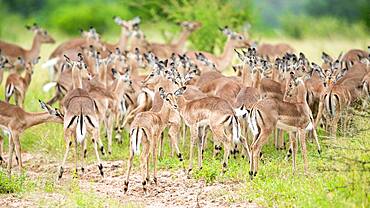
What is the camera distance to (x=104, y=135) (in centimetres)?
1171

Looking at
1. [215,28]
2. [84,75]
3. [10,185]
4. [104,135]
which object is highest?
[215,28]

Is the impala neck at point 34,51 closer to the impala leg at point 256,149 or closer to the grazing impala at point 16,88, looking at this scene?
the grazing impala at point 16,88

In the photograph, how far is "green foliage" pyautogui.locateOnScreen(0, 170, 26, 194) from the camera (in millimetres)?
8422

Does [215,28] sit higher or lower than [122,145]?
higher

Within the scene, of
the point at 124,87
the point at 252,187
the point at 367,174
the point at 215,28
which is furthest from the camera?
the point at 215,28

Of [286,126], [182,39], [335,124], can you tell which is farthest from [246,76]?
[182,39]

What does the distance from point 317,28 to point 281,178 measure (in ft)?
67.0

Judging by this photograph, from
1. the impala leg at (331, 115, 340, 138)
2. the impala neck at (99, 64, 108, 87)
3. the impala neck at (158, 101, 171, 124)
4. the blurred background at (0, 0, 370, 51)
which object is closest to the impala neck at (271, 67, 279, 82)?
the impala leg at (331, 115, 340, 138)

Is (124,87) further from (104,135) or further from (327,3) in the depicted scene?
(327,3)

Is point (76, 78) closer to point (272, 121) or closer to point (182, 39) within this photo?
point (272, 121)

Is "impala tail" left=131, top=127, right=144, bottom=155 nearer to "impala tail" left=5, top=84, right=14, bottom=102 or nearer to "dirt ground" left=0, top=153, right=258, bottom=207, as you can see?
"dirt ground" left=0, top=153, right=258, bottom=207

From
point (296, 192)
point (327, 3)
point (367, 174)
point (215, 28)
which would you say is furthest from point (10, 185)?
point (327, 3)

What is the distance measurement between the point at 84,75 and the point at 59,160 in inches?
91.4

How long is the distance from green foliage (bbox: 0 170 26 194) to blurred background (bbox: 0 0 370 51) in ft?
27.0
